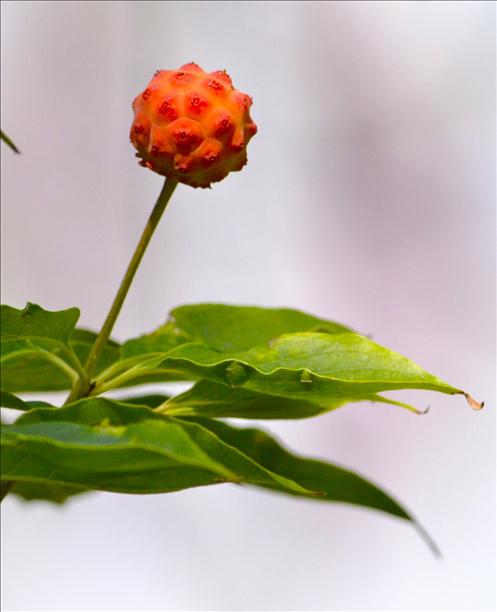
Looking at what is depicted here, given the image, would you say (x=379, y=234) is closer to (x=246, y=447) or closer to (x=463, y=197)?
(x=463, y=197)

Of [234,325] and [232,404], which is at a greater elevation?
[234,325]

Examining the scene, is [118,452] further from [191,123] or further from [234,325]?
[234,325]

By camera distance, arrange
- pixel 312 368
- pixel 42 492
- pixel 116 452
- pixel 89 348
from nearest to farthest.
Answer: pixel 116 452 → pixel 312 368 → pixel 89 348 → pixel 42 492

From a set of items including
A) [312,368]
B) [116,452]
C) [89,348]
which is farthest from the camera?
[89,348]

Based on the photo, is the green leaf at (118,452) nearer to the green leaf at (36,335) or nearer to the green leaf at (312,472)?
the green leaf at (36,335)

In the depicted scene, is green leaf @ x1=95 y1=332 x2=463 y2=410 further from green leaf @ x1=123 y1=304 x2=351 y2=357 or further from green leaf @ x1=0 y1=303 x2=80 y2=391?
green leaf @ x1=123 y1=304 x2=351 y2=357

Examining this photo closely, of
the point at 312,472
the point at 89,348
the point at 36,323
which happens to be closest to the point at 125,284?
the point at 36,323

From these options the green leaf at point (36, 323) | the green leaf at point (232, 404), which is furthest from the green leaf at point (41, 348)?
the green leaf at point (232, 404)

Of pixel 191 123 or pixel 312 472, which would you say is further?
pixel 312 472
